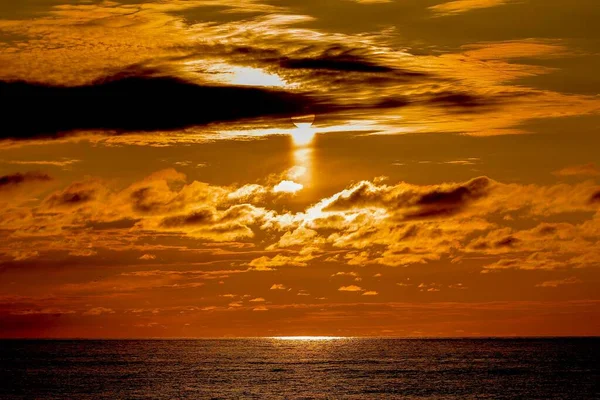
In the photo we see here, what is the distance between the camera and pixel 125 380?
502 ft

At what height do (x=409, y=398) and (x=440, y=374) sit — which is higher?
(x=440, y=374)

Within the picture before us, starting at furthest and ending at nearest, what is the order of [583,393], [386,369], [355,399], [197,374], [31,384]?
[386,369], [197,374], [31,384], [583,393], [355,399]

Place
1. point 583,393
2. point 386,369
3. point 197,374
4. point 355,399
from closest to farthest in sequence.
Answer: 1. point 355,399
2. point 583,393
3. point 197,374
4. point 386,369

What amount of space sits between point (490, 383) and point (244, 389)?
136 feet

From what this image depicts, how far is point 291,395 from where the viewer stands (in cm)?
12350

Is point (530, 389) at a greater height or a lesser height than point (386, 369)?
lesser

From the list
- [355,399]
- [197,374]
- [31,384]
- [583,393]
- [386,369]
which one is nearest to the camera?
[355,399]

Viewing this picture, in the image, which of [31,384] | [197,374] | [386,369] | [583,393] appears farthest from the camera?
[386,369]

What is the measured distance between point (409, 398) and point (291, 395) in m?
16.1

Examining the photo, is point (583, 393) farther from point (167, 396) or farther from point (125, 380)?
point (125, 380)

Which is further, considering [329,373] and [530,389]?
[329,373]

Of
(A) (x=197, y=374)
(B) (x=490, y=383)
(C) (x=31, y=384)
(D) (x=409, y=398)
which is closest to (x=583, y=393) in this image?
(B) (x=490, y=383)

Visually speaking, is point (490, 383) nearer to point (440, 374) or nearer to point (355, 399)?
point (440, 374)

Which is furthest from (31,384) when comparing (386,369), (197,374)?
(386,369)
